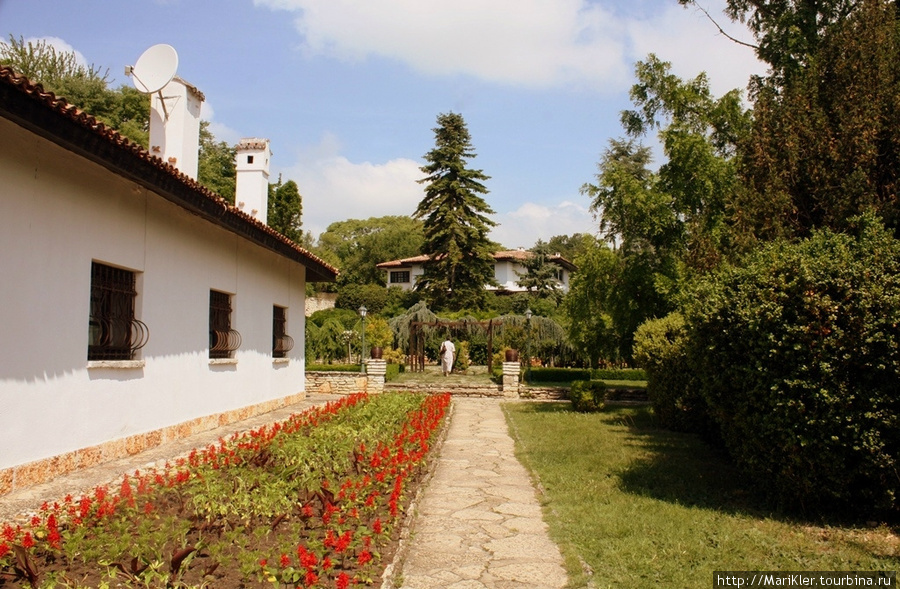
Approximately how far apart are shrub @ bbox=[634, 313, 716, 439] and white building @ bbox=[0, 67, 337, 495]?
6.74 m

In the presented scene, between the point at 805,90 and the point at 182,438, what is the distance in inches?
366

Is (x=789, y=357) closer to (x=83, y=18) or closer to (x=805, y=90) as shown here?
(x=805, y=90)

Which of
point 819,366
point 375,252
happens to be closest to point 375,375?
point 819,366

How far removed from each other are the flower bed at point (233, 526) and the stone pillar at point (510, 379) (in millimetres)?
12284

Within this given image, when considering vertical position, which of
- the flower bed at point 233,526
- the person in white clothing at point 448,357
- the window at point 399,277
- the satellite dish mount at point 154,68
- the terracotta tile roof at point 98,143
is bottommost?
the flower bed at point 233,526

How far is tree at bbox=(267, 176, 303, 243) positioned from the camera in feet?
108

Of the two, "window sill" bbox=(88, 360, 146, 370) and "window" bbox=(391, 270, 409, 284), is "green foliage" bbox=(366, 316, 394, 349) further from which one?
"window" bbox=(391, 270, 409, 284)

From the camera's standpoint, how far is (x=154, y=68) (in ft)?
34.9

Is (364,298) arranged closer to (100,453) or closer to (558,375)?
(558,375)

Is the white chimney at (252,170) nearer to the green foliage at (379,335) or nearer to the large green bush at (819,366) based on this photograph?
the green foliage at (379,335)

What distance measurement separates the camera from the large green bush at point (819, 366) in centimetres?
509

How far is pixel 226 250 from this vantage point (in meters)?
11.2

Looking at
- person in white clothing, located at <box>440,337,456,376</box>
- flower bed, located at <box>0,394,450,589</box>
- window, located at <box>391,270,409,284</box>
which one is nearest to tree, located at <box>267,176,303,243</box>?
person in white clothing, located at <box>440,337,456,376</box>

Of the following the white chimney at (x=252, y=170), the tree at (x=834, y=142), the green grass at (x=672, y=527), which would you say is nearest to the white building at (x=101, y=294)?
the white chimney at (x=252, y=170)
